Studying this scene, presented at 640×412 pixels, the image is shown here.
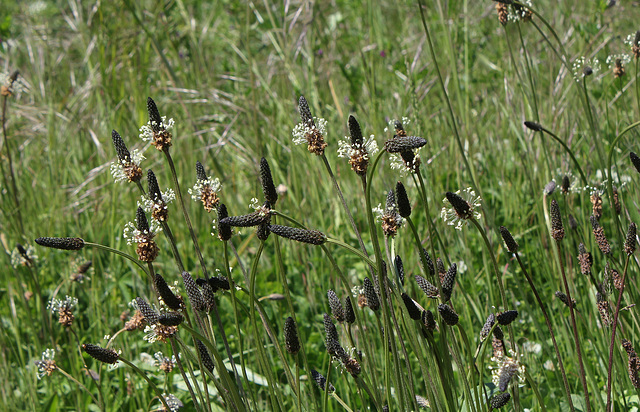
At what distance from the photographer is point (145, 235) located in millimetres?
1212

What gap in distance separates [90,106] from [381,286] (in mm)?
3756

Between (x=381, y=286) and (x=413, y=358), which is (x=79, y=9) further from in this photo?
(x=381, y=286)

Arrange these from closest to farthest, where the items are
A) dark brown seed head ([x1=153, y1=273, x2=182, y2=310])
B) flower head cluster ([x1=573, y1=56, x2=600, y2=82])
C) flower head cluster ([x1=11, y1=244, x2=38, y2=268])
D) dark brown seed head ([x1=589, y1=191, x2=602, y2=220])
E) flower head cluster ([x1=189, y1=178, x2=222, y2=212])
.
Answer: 1. dark brown seed head ([x1=153, y1=273, x2=182, y2=310])
2. flower head cluster ([x1=189, y1=178, x2=222, y2=212])
3. dark brown seed head ([x1=589, y1=191, x2=602, y2=220])
4. flower head cluster ([x1=573, y1=56, x2=600, y2=82])
5. flower head cluster ([x1=11, y1=244, x2=38, y2=268])

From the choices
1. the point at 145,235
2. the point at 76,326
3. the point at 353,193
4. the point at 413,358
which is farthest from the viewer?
the point at 353,193

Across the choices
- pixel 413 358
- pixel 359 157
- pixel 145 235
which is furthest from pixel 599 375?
pixel 145 235

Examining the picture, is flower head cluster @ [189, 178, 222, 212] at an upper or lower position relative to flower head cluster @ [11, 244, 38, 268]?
upper

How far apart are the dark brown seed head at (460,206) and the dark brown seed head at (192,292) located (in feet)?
1.69

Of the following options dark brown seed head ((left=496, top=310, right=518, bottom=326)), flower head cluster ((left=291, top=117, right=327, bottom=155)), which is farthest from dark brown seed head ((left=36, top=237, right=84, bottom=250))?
dark brown seed head ((left=496, top=310, right=518, bottom=326))

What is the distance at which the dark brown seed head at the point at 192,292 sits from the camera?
1.20 m

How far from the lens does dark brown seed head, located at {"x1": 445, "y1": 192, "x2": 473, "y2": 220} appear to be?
1129 millimetres

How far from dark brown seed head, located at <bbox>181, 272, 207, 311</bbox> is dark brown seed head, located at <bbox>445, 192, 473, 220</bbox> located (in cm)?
52

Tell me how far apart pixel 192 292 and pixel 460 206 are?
54 centimetres

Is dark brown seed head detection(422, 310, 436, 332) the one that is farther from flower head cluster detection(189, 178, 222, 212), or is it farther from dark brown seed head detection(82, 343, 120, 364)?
dark brown seed head detection(82, 343, 120, 364)

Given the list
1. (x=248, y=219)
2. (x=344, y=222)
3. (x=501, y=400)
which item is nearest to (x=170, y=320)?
(x=248, y=219)
